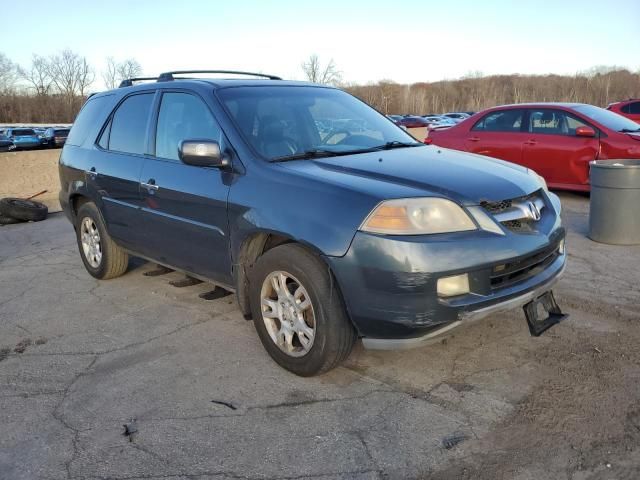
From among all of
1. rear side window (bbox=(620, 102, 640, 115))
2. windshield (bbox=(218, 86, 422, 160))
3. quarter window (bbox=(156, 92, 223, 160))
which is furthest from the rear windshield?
windshield (bbox=(218, 86, 422, 160))

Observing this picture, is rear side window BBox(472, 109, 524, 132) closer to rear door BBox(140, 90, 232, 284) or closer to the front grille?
the front grille

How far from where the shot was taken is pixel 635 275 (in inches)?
210

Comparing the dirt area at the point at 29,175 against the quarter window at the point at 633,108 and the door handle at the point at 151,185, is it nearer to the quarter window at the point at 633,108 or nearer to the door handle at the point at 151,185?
the door handle at the point at 151,185

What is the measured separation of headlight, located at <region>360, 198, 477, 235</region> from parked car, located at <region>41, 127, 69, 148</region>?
99.3ft

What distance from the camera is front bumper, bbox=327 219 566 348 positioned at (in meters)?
2.98

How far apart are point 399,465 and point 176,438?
1.16 metres

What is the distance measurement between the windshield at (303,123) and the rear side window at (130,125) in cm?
102

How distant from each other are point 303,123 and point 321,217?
129 centimetres

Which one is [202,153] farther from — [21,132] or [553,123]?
[21,132]

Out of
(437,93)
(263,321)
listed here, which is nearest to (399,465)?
(263,321)

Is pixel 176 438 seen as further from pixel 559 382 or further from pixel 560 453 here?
pixel 559 382

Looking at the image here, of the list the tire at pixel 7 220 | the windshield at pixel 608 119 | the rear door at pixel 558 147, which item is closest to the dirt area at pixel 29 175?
the tire at pixel 7 220

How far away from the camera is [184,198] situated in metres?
4.20

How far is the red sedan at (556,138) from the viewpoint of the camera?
28.7 ft
